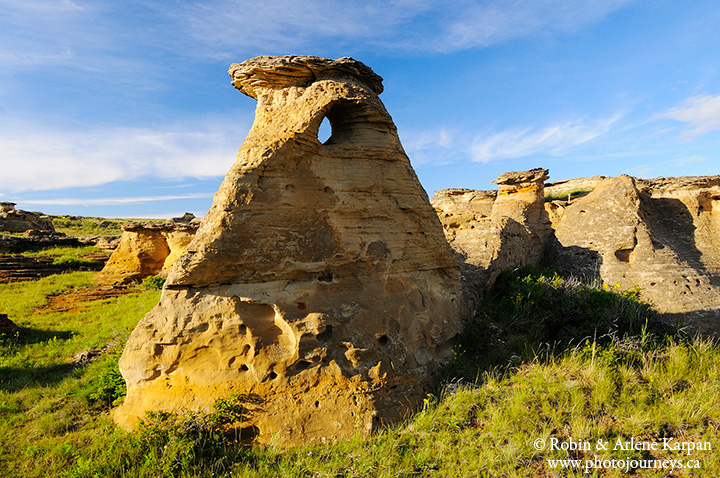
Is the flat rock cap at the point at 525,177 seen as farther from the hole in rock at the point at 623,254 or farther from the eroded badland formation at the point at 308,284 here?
the eroded badland formation at the point at 308,284

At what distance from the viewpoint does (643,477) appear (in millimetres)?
3611

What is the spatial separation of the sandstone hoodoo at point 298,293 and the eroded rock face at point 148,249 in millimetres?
12954

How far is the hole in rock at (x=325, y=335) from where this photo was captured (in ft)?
15.4

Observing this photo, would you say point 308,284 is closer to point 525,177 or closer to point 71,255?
point 525,177

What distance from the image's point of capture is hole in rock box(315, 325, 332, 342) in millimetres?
4707

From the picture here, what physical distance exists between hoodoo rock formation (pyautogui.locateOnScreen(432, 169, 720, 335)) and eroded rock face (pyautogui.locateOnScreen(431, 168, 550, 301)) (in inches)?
1.0

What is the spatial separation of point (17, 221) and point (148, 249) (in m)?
19.6

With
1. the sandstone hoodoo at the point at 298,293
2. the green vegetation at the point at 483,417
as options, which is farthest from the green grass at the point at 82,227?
the sandstone hoodoo at the point at 298,293

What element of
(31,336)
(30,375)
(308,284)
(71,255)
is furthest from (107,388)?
(71,255)

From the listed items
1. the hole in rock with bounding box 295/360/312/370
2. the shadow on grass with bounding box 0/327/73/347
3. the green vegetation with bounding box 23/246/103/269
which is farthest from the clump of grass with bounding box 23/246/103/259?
the hole in rock with bounding box 295/360/312/370

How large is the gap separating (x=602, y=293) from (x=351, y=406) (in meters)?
5.87

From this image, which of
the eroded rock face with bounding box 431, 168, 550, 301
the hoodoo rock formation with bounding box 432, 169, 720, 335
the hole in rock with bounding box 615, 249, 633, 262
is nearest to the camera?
the eroded rock face with bounding box 431, 168, 550, 301

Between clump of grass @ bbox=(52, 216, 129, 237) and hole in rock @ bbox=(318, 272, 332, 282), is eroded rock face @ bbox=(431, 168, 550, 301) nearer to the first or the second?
hole in rock @ bbox=(318, 272, 332, 282)

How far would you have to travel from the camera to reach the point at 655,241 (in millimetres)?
10742
